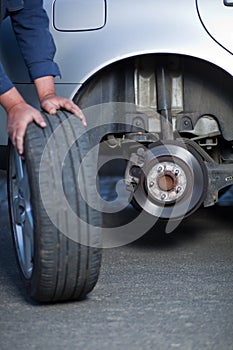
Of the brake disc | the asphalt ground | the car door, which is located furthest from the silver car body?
the asphalt ground

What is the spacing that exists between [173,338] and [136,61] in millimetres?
1530

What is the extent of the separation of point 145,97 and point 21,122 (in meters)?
0.99

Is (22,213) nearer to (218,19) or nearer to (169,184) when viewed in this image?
(169,184)

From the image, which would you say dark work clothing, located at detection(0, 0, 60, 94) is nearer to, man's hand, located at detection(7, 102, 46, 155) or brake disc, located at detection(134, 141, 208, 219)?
man's hand, located at detection(7, 102, 46, 155)

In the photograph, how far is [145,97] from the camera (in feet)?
14.2

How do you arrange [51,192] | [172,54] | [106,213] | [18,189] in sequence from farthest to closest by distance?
[106,213]
[172,54]
[18,189]
[51,192]

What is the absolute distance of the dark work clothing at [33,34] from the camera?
389cm

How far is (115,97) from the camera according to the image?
4344 mm

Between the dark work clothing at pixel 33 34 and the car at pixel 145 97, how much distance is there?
228mm

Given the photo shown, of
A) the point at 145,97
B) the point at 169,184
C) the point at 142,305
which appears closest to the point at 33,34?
the point at 145,97

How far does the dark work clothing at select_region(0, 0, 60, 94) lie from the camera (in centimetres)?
389

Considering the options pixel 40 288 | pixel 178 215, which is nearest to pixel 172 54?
pixel 178 215

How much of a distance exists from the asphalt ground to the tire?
0.13 m

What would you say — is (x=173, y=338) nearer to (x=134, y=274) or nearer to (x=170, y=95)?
(x=134, y=274)
